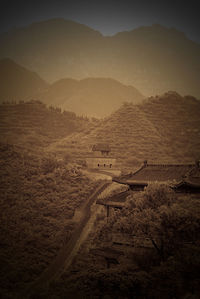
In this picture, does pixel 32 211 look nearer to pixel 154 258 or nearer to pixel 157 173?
pixel 157 173

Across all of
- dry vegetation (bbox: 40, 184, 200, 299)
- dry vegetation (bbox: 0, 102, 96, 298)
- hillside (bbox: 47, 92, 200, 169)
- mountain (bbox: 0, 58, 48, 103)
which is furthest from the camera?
mountain (bbox: 0, 58, 48, 103)

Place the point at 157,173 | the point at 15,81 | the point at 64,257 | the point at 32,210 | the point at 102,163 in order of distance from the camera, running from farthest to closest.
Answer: the point at 15,81 → the point at 102,163 → the point at 32,210 → the point at 64,257 → the point at 157,173

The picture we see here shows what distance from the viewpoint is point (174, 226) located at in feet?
36.1

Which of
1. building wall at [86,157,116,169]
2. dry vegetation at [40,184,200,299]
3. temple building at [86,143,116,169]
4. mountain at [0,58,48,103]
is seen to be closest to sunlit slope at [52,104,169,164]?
building wall at [86,157,116,169]

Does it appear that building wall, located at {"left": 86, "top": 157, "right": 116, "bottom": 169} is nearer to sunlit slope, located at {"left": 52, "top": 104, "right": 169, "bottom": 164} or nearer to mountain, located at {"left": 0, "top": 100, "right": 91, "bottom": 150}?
sunlit slope, located at {"left": 52, "top": 104, "right": 169, "bottom": 164}

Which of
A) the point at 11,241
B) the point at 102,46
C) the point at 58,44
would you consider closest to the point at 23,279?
the point at 11,241

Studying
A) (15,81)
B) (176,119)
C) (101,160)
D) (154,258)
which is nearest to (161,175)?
(154,258)

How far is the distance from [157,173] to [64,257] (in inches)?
393

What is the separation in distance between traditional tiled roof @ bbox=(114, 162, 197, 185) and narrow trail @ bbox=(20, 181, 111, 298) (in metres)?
7.17

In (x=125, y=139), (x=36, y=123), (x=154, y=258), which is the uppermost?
(x=36, y=123)

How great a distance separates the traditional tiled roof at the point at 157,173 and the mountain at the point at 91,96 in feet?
297

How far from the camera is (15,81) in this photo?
8494cm

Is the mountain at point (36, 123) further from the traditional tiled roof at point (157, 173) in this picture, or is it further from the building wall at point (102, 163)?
the traditional tiled roof at point (157, 173)

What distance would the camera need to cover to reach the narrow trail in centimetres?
1523
